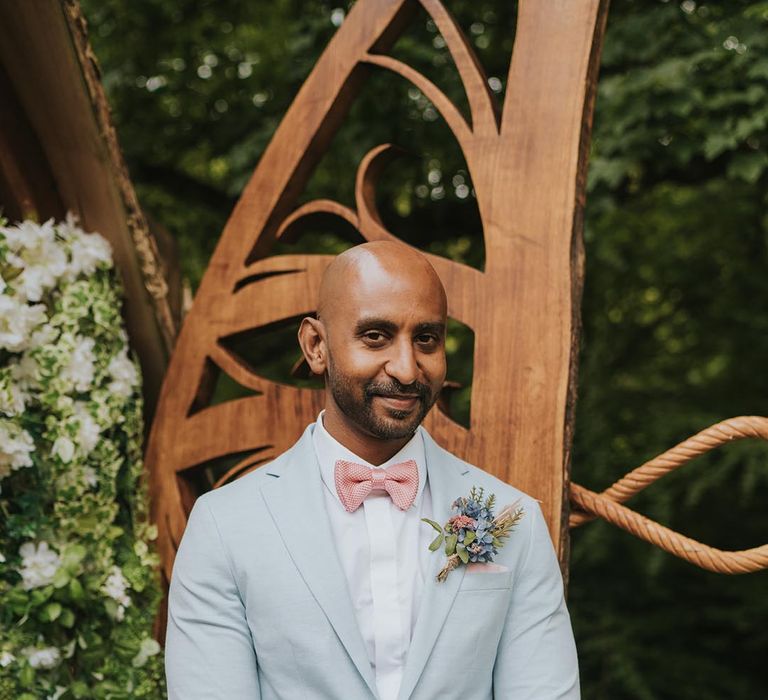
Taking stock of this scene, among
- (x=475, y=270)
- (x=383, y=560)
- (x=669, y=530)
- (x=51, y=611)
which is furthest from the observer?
(x=51, y=611)

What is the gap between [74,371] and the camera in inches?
100

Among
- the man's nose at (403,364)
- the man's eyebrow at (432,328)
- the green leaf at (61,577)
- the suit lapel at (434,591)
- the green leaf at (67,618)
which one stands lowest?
the green leaf at (67,618)

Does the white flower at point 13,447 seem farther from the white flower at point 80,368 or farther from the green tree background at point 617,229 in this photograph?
the green tree background at point 617,229

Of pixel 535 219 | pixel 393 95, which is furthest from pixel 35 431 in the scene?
pixel 393 95

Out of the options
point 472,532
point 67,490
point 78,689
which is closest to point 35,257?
point 67,490

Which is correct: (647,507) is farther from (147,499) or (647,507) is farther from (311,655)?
(311,655)

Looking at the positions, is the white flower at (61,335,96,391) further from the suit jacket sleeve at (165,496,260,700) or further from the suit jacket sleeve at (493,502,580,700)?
the suit jacket sleeve at (493,502,580,700)

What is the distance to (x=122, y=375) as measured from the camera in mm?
2680

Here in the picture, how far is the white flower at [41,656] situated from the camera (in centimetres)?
243

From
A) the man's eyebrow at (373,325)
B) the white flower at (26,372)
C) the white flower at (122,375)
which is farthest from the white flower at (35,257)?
the man's eyebrow at (373,325)

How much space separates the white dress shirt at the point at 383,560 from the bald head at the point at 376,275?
0.29 metres

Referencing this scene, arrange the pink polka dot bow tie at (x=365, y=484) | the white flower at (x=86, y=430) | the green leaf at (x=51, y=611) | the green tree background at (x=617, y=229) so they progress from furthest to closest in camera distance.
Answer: the green tree background at (x=617, y=229), the white flower at (x=86, y=430), the green leaf at (x=51, y=611), the pink polka dot bow tie at (x=365, y=484)

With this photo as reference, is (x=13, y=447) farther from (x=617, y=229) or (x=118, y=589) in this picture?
(x=617, y=229)

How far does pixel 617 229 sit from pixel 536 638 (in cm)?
404
